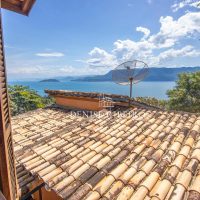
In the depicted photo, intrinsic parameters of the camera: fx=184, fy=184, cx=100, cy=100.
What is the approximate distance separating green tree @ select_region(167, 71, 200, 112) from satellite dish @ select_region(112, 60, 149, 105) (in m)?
17.6

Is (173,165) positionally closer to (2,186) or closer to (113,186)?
(113,186)

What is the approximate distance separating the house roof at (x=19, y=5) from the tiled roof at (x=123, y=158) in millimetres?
3186

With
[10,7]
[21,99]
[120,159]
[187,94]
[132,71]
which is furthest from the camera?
[21,99]

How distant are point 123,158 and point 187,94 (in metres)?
22.4

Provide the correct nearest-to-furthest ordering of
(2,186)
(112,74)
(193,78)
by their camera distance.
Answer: (2,186) < (112,74) < (193,78)

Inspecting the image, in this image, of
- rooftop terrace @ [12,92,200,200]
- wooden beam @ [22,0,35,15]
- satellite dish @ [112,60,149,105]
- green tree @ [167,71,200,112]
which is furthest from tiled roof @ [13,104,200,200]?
green tree @ [167,71,200,112]

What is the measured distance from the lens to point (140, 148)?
167 inches

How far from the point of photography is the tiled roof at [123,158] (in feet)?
9.54

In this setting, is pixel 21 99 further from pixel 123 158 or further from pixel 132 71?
pixel 123 158

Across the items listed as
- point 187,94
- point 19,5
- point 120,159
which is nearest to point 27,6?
point 19,5

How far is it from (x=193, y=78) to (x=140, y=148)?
73.5 feet

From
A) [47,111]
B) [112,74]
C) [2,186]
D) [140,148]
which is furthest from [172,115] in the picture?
[47,111]

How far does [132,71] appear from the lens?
8.23 metres

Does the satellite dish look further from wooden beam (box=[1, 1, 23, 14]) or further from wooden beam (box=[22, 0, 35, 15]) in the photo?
wooden beam (box=[1, 1, 23, 14])
